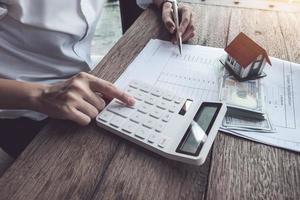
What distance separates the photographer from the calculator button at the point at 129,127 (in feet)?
1.61

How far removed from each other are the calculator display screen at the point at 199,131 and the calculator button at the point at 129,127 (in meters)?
0.08

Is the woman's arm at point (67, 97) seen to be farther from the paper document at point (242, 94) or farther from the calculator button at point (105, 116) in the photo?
the paper document at point (242, 94)

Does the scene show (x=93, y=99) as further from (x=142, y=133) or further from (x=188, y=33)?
(x=188, y=33)

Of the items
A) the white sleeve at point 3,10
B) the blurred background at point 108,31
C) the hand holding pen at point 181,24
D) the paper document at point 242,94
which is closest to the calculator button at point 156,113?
the paper document at point 242,94

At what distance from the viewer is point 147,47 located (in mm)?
706

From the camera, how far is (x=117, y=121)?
0.51 meters

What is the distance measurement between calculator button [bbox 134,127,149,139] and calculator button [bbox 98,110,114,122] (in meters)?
0.06

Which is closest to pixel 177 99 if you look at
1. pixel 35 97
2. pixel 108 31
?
pixel 35 97

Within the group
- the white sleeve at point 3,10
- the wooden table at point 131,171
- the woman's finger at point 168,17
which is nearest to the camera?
the wooden table at point 131,171

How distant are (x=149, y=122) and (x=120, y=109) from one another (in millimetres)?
60

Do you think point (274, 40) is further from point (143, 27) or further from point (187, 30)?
point (143, 27)

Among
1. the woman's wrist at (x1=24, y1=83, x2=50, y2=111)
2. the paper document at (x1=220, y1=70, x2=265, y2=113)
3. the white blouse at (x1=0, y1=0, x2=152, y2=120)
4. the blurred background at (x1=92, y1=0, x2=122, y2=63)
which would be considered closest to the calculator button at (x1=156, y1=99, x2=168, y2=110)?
the paper document at (x1=220, y1=70, x2=265, y2=113)

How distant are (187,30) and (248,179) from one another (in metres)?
0.42

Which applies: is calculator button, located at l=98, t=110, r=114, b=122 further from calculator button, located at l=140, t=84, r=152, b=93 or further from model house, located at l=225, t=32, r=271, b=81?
model house, located at l=225, t=32, r=271, b=81
